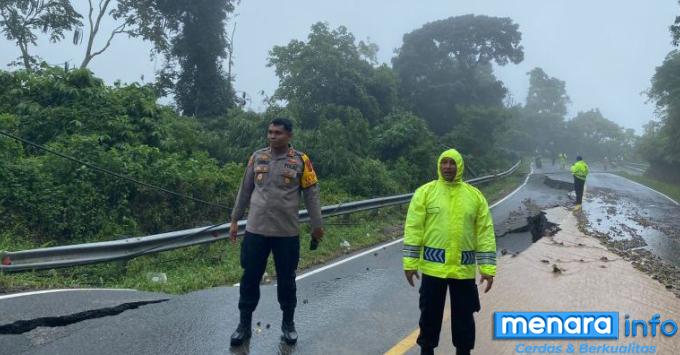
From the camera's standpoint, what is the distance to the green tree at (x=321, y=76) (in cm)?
2453

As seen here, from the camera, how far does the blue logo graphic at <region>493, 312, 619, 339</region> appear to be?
16.1ft

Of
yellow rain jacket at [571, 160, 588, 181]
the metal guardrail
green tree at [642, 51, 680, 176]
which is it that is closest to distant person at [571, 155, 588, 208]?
yellow rain jacket at [571, 160, 588, 181]

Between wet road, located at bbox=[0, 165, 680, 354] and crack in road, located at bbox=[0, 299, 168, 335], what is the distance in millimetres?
69

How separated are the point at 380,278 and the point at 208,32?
74.2ft

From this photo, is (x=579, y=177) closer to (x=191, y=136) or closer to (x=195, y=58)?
(x=191, y=136)

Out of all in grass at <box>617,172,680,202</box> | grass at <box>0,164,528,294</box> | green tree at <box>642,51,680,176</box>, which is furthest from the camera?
green tree at <box>642,51,680,176</box>

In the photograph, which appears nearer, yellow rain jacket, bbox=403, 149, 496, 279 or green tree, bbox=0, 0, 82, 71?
yellow rain jacket, bbox=403, 149, 496, 279

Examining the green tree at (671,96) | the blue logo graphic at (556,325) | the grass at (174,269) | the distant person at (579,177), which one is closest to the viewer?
the blue logo graphic at (556,325)

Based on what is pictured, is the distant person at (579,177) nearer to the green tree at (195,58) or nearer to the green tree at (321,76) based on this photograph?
the green tree at (321,76)

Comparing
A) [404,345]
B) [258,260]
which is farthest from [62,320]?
[404,345]

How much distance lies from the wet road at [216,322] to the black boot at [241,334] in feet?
0.27

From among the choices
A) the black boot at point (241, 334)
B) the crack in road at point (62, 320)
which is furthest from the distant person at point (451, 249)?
the crack in road at point (62, 320)

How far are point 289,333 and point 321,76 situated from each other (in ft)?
69.4

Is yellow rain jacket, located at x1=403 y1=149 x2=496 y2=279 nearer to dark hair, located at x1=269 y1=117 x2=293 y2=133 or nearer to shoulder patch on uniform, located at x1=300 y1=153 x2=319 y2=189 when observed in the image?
shoulder patch on uniform, located at x1=300 y1=153 x2=319 y2=189
